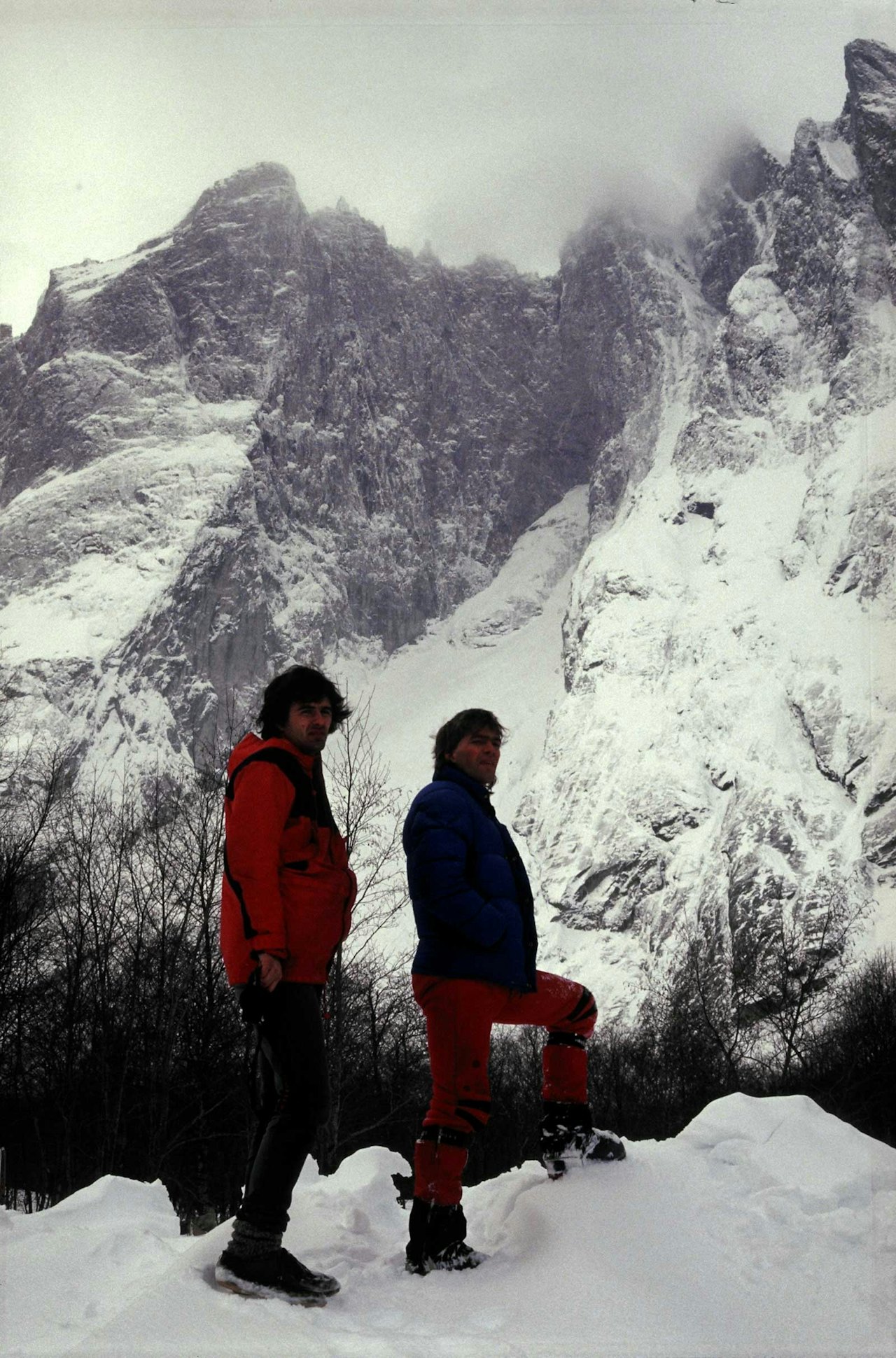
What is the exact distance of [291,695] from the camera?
4051 millimetres

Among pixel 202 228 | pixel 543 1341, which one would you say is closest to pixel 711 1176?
pixel 543 1341

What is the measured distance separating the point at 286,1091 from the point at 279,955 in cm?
46

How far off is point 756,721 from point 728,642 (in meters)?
10.4

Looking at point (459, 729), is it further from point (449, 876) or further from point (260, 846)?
point (260, 846)

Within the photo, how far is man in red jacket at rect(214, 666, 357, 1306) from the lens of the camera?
11.1 feet

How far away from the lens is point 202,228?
156 meters

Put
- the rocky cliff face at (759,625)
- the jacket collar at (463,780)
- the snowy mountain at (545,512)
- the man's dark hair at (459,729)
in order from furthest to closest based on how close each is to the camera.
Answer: the snowy mountain at (545,512) → the rocky cliff face at (759,625) → the man's dark hair at (459,729) → the jacket collar at (463,780)

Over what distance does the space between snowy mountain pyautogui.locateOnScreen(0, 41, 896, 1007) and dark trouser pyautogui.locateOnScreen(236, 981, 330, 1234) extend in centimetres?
8238

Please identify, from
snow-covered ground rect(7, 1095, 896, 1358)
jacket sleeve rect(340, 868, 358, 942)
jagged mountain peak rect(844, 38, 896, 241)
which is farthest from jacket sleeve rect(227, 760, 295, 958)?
jagged mountain peak rect(844, 38, 896, 241)

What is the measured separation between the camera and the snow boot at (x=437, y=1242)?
144 inches

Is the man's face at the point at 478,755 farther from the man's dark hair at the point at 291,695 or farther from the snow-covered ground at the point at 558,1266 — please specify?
the snow-covered ground at the point at 558,1266

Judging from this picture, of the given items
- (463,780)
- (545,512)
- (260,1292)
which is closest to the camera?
(260,1292)

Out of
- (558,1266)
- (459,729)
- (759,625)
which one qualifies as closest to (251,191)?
(759,625)

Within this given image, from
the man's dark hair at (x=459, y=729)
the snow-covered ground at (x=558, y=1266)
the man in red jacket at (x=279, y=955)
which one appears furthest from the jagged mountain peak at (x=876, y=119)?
the man in red jacket at (x=279, y=955)
